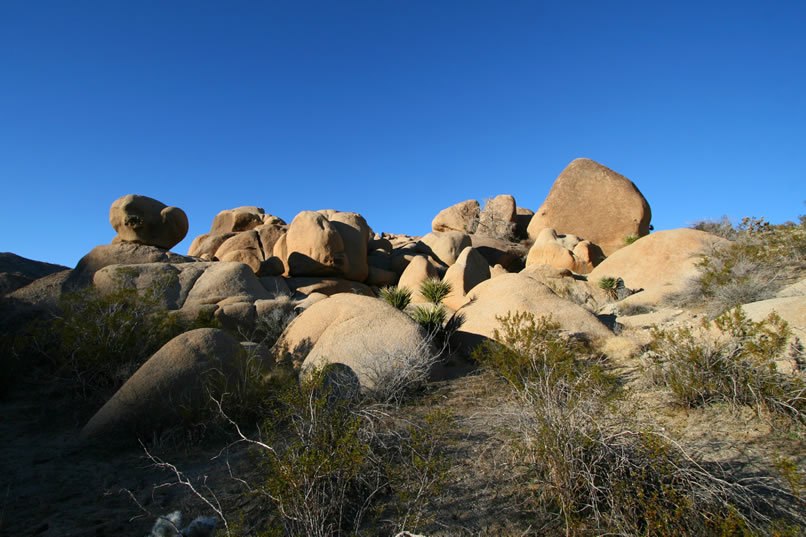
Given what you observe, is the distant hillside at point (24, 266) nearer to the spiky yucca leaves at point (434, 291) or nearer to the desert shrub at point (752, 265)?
the spiky yucca leaves at point (434, 291)

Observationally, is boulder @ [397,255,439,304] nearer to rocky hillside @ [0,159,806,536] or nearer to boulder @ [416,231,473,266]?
rocky hillside @ [0,159,806,536]

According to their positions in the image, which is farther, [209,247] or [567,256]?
[209,247]

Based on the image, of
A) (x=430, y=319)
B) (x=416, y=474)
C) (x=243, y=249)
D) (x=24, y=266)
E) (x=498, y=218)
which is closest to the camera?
(x=416, y=474)

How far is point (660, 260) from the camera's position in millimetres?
13898

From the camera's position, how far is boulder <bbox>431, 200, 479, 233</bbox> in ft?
97.4

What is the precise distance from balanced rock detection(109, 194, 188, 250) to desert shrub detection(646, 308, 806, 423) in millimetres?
15689

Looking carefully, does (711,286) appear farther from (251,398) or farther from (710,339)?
(251,398)

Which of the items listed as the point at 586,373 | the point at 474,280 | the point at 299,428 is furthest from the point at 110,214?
the point at 586,373

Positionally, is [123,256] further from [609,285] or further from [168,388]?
[609,285]

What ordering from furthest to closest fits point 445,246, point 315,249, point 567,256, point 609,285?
point 445,246 < point 567,256 < point 315,249 < point 609,285

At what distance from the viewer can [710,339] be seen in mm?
5227

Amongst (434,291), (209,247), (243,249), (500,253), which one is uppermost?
(500,253)

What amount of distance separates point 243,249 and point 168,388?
14508 mm

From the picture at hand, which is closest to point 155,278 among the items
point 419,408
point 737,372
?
point 419,408
